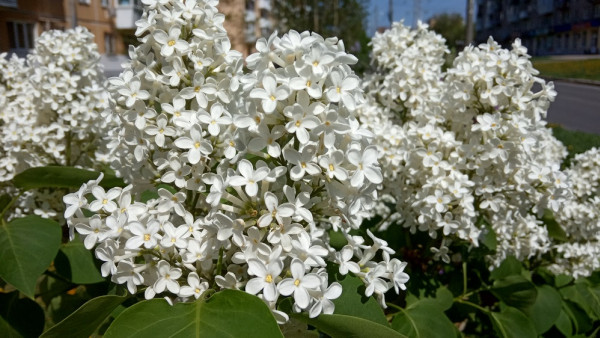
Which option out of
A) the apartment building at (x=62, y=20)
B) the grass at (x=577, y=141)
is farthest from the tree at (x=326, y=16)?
the grass at (x=577, y=141)

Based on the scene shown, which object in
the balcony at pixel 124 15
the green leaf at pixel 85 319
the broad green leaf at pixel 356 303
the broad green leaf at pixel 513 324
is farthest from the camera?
the balcony at pixel 124 15

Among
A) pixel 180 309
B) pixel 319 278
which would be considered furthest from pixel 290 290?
pixel 180 309

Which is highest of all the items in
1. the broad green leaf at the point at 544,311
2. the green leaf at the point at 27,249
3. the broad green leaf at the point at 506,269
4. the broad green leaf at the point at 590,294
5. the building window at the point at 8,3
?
the building window at the point at 8,3

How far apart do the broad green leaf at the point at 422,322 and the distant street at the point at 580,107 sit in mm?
3305

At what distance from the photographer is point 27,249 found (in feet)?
4.85

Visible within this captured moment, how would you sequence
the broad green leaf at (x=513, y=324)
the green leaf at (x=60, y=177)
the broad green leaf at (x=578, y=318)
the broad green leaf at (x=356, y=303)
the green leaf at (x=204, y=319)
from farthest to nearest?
the broad green leaf at (x=578, y=318) → the broad green leaf at (x=513, y=324) → the green leaf at (x=60, y=177) → the broad green leaf at (x=356, y=303) → the green leaf at (x=204, y=319)

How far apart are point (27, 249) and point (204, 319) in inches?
33.5

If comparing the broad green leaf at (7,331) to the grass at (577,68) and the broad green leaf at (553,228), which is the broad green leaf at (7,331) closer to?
the broad green leaf at (553,228)

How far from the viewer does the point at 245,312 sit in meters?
0.89

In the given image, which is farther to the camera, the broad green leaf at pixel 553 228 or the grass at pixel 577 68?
the grass at pixel 577 68

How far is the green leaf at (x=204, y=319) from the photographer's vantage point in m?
0.87

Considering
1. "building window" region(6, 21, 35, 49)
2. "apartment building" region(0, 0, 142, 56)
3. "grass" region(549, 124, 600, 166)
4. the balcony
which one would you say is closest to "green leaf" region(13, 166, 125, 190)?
"grass" region(549, 124, 600, 166)

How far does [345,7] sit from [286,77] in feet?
60.5

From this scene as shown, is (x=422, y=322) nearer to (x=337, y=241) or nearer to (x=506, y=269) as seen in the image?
(x=337, y=241)
